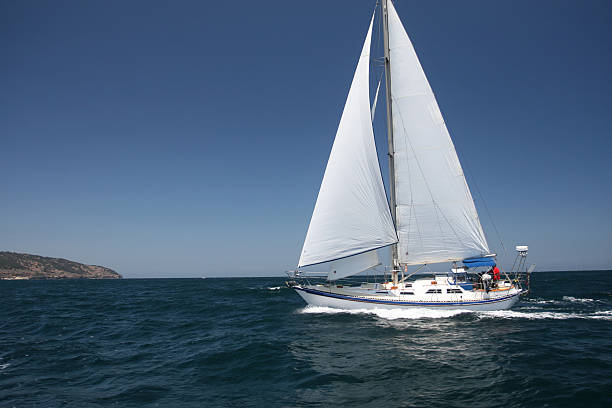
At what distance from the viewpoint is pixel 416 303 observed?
57.3 feet

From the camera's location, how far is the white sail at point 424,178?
19.4m

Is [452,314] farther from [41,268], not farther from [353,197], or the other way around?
[41,268]

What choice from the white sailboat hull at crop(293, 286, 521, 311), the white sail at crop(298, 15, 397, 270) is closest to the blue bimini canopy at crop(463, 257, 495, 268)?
the white sailboat hull at crop(293, 286, 521, 311)

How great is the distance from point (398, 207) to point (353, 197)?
3605mm

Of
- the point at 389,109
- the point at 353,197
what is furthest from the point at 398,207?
the point at 389,109

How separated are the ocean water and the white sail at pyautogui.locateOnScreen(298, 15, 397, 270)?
4.13 meters

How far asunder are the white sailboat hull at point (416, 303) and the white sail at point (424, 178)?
2970mm

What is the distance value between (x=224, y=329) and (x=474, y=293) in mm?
14714

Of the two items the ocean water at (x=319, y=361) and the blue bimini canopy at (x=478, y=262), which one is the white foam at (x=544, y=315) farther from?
the blue bimini canopy at (x=478, y=262)

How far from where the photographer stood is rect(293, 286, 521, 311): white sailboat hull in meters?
17.5

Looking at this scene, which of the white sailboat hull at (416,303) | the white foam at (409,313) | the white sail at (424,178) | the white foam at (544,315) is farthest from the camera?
the white sail at (424,178)

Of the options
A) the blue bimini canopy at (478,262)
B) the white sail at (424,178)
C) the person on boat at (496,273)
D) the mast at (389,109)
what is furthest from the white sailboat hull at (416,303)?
the mast at (389,109)

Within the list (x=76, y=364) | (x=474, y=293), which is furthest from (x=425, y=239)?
(x=76, y=364)

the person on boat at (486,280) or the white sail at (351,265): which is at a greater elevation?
the white sail at (351,265)
